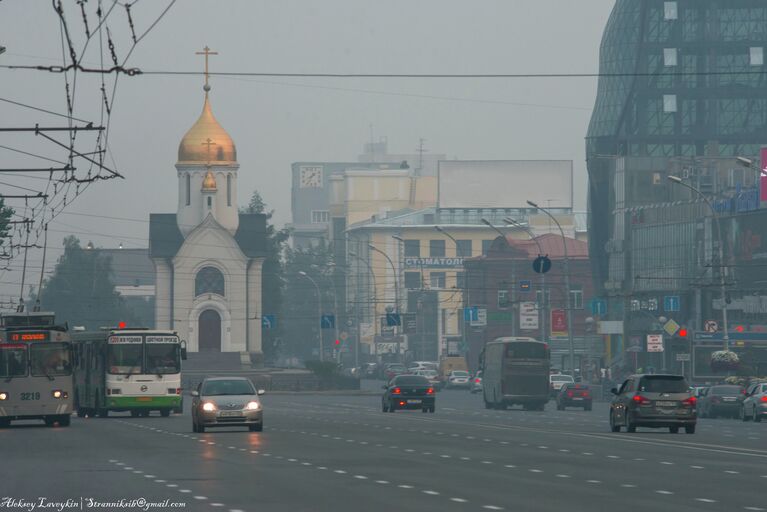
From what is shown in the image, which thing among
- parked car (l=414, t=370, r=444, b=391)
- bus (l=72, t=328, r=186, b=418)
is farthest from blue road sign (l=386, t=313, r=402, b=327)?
bus (l=72, t=328, r=186, b=418)

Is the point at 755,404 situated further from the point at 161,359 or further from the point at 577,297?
the point at 577,297

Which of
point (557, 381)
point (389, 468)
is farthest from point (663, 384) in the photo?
point (557, 381)

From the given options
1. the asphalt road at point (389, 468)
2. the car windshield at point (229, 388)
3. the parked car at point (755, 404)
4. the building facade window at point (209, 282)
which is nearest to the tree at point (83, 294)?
the building facade window at point (209, 282)

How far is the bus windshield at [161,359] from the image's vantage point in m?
51.8

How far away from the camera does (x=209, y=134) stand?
114 m

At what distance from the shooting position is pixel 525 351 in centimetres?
6550

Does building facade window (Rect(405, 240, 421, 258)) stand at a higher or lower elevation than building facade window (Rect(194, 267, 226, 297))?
higher

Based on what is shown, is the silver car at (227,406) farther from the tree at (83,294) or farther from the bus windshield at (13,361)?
the tree at (83,294)

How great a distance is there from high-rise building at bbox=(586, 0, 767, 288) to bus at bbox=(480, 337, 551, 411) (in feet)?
225

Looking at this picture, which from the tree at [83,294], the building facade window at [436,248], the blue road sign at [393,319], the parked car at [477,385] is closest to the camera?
the parked car at [477,385]

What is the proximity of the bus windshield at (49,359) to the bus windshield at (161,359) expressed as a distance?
7.19m

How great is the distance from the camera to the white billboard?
168 metres

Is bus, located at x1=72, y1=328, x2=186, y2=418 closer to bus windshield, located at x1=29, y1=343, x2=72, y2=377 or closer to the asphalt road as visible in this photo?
bus windshield, located at x1=29, y1=343, x2=72, y2=377

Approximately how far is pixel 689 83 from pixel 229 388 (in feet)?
335
